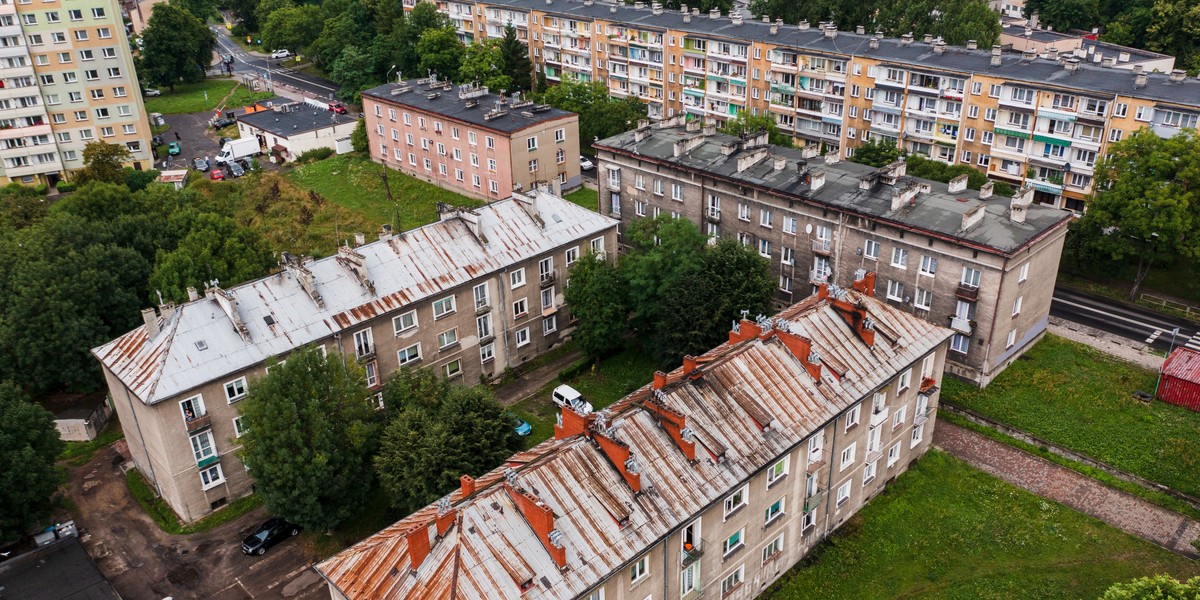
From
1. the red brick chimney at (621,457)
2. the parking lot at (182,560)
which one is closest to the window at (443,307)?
the parking lot at (182,560)

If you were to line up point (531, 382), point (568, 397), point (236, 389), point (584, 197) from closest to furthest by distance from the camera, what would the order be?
point (236, 389) < point (568, 397) < point (531, 382) < point (584, 197)

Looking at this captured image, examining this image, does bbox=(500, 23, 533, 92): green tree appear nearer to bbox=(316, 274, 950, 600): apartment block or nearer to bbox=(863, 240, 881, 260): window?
bbox=(863, 240, 881, 260): window

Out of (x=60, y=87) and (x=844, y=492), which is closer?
(x=844, y=492)

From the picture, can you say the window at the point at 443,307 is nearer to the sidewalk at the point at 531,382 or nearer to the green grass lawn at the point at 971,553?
the sidewalk at the point at 531,382

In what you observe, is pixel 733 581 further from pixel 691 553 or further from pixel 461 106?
pixel 461 106

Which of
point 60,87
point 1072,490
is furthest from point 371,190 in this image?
point 1072,490

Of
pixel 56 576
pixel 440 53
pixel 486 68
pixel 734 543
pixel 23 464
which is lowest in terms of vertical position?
pixel 56 576
